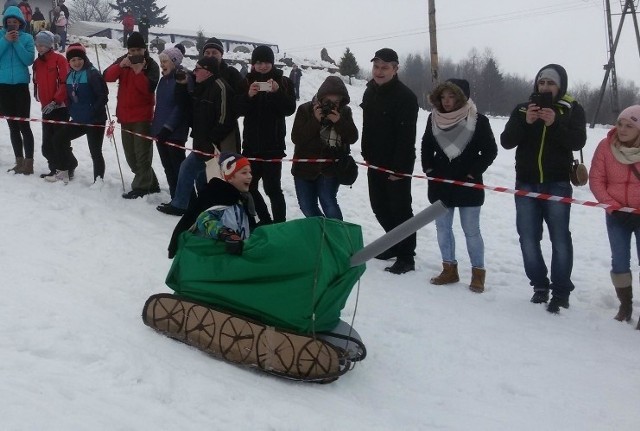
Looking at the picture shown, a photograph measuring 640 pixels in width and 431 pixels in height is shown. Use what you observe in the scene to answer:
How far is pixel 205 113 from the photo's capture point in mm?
7293

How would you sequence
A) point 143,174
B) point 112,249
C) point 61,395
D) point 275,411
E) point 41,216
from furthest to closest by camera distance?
1. point 143,174
2. point 41,216
3. point 112,249
4. point 275,411
5. point 61,395

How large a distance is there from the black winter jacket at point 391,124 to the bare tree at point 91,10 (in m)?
77.5

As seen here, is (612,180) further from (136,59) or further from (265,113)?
(136,59)

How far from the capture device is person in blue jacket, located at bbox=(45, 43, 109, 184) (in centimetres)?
796

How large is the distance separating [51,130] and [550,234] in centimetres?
625

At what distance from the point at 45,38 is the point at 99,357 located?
5.75 metres

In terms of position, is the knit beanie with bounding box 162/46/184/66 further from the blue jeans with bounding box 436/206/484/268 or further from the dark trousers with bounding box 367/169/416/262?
the blue jeans with bounding box 436/206/484/268

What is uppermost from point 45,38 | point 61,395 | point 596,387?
point 45,38

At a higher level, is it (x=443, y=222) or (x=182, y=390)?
(x=443, y=222)

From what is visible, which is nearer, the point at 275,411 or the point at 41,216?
the point at 275,411

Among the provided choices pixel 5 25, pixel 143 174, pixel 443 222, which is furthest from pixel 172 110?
pixel 443 222

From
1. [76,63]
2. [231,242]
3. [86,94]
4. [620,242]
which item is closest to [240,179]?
[231,242]

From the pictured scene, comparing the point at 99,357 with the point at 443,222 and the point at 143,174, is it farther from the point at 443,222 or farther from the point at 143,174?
the point at 143,174

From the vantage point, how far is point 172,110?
25.1 feet
